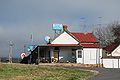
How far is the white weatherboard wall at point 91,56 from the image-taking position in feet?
222

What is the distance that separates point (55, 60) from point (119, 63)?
12.4 m

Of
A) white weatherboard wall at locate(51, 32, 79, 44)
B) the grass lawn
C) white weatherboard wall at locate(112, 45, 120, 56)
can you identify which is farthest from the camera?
white weatherboard wall at locate(112, 45, 120, 56)

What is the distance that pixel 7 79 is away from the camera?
26.0 meters

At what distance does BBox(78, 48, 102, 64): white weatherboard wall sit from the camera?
6781cm

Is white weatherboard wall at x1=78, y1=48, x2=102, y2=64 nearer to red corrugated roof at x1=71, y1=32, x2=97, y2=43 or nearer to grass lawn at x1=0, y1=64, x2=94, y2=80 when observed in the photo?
red corrugated roof at x1=71, y1=32, x2=97, y2=43

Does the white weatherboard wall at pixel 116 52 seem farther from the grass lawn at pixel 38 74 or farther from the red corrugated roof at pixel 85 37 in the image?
the grass lawn at pixel 38 74

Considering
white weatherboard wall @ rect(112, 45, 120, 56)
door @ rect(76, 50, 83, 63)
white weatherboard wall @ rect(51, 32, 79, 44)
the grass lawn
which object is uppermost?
white weatherboard wall @ rect(51, 32, 79, 44)

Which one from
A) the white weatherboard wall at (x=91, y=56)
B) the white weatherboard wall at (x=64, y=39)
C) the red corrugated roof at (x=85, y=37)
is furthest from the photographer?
the red corrugated roof at (x=85, y=37)

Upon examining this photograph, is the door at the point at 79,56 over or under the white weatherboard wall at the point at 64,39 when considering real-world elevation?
under

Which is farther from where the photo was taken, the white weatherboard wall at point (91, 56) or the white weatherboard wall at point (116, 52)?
the white weatherboard wall at point (116, 52)

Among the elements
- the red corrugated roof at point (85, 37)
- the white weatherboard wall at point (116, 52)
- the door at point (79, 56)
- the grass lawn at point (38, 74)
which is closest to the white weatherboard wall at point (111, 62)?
the door at point (79, 56)

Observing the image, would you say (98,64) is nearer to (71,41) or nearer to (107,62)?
(107,62)

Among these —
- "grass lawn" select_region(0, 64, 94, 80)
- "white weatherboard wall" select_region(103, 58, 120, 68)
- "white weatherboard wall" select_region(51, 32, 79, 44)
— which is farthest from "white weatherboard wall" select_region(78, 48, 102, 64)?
"grass lawn" select_region(0, 64, 94, 80)

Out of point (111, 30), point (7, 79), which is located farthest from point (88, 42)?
point (7, 79)
